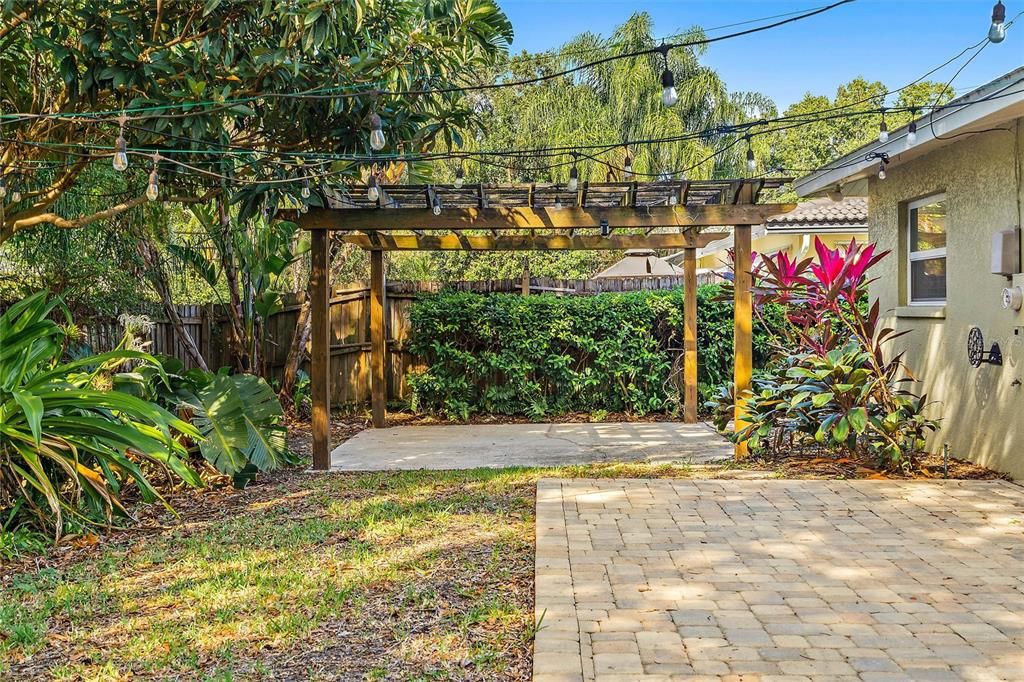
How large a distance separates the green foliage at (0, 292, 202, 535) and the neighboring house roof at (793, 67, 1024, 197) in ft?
19.7

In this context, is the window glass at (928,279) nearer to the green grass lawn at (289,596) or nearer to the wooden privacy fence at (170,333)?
the green grass lawn at (289,596)

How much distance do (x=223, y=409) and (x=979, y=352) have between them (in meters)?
6.41

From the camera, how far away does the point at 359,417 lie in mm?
11508

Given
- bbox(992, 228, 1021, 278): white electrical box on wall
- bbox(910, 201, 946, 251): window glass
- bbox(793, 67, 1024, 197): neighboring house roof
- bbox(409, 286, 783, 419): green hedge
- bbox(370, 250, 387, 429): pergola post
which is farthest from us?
bbox(409, 286, 783, 419): green hedge

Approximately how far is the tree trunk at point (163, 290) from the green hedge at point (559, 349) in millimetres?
2894

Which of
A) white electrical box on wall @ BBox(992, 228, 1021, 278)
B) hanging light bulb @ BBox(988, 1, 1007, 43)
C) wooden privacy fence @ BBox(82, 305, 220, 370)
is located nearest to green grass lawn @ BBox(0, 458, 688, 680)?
wooden privacy fence @ BBox(82, 305, 220, 370)

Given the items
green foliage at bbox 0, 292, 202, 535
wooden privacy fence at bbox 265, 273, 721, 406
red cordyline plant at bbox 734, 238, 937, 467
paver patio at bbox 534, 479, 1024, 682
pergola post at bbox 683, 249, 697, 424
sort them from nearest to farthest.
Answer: paver patio at bbox 534, 479, 1024, 682, green foliage at bbox 0, 292, 202, 535, red cordyline plant at bbox 734, 238, 937, 467, pergola post at bbox 683, 249, 697, 424, wooden privacy fence at bbox 265, 273, 721, 406

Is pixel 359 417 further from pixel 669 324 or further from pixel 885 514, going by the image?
pixel 885 514

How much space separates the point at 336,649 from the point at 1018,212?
19.5 feet

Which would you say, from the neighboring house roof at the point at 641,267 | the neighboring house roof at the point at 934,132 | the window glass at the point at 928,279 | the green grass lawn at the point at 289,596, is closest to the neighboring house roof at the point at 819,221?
the neighboring house roof at the point at 641,267

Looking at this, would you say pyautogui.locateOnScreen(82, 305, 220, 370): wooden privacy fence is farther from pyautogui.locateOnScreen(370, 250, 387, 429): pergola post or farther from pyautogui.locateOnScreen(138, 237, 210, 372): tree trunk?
pyautogui.locateOnScreen(370, 250, 387, 429): pergola post

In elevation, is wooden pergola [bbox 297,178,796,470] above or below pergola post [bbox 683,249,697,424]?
above

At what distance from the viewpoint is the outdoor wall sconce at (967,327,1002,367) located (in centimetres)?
653

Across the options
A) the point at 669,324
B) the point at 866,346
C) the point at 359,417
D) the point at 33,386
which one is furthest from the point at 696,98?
the point at 33,386
